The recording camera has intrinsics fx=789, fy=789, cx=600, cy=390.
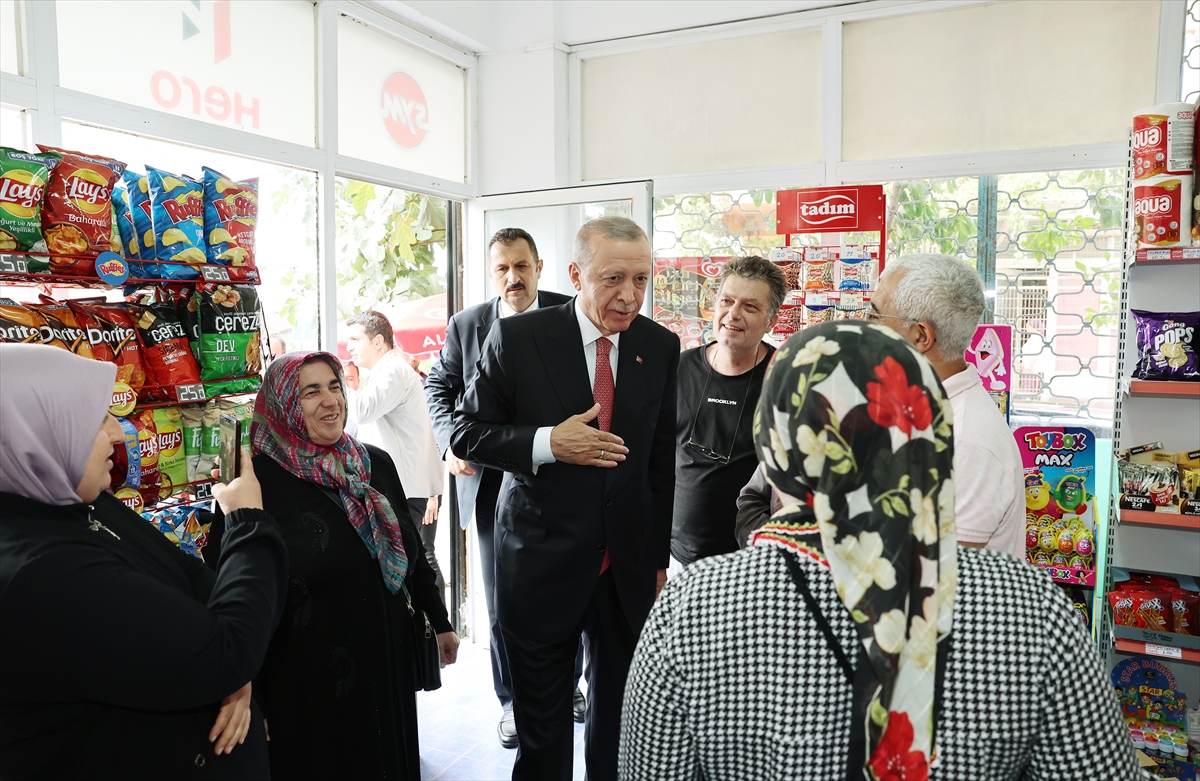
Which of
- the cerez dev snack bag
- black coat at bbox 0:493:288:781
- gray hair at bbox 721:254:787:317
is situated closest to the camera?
black coat at bbox 0:493:288:781

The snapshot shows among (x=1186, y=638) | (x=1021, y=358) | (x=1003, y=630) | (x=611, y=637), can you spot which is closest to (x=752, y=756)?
(x=1003, y=630)

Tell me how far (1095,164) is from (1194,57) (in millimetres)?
497

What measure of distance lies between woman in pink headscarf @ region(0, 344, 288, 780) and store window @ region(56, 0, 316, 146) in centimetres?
178

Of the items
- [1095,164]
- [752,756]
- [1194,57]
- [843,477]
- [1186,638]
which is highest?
[1194,57]

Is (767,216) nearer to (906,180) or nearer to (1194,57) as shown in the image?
(906,180)

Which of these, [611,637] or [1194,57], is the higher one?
[1194,57]

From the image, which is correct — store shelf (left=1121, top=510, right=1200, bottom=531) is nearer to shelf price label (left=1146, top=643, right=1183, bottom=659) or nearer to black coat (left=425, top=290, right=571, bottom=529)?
shelf price label (left=1146, top=643, right=1183, bottom=659)

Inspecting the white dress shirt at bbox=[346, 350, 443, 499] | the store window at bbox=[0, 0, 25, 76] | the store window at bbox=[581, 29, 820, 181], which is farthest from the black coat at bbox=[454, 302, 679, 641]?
the store window at bbox=[581, 29, 820, 181]

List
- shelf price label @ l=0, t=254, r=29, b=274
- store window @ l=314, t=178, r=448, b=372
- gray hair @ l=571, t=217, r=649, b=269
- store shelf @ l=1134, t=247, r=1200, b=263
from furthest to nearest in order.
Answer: store window @ l=314, t=178, r=448, b=372 < store shelf @ l=1134, t=247, r=1200, b=263 < gray hair @ l=571, t=217, r=649, b=269 < shelf price label @ l=0, t=254, r=29, b=274

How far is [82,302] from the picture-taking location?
6.66 feet

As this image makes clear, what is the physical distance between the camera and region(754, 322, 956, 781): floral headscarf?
0.91m

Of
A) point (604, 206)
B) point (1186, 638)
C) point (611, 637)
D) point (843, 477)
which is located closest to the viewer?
point (843, 477)

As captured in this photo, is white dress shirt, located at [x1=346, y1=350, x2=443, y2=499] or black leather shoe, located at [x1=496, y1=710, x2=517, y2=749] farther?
white dress shirt, located at [x1=346, y1=350, x2=443, y2=499]

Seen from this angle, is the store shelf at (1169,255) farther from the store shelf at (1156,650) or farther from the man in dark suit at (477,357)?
the man in dark suit at (477,357)
